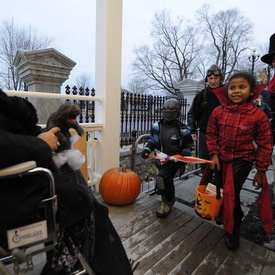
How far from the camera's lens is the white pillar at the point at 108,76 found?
263cm

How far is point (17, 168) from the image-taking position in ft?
2.58

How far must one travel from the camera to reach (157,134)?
2.38 metres

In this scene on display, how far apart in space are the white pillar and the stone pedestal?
528 mm

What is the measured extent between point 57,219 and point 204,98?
2120 millimetres

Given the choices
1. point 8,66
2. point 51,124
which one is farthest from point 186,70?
point 51,124

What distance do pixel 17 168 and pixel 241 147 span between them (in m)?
1.63

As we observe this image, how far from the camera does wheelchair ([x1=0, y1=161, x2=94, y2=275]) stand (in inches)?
32.1

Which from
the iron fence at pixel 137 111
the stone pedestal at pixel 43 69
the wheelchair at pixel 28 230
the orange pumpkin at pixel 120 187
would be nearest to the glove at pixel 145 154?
the orange pumpkin at pixel 120 187

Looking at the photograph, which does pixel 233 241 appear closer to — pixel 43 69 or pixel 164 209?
pixel 164 209

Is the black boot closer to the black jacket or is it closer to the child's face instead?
the child's face

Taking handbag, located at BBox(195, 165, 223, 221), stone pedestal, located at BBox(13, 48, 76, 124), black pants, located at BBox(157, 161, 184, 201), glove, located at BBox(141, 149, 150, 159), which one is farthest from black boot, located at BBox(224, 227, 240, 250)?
stone pedestal, located at BBox(13, 48, 76, 124)

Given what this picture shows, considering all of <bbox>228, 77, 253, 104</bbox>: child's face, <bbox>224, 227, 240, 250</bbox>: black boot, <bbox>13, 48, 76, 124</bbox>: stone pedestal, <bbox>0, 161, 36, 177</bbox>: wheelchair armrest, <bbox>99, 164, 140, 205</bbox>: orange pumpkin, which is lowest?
<bbox>224, 227, 240, 250</bbox>: black boot

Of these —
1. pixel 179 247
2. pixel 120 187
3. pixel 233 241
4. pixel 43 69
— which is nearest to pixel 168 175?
pixel 120 187

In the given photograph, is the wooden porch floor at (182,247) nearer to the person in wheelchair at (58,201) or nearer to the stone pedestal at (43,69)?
the person in wheelchair at (58,201)
